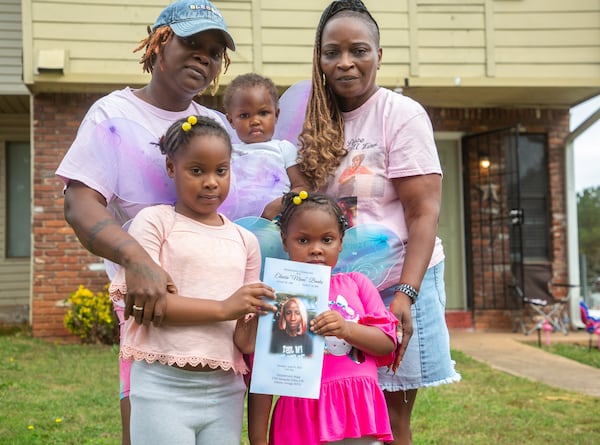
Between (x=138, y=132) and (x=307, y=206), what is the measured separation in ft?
1.91

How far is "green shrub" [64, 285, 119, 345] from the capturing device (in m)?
7.93

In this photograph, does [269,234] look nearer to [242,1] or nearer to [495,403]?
[495,403]

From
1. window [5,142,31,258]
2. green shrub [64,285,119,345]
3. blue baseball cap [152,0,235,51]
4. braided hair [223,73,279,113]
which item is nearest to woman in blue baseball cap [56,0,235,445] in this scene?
blue baseball cap [152,0,235,51]

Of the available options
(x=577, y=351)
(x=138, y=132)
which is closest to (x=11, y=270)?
(x=577, y=351)

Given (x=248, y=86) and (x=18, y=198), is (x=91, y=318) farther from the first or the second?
(x=248, y=86)

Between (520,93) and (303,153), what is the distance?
7.31 m

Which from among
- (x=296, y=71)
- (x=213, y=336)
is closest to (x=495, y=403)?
(x=213, y=336)

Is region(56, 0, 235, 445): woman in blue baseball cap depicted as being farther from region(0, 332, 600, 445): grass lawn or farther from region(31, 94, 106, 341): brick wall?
region(31, 94, 106, 341): brick wall

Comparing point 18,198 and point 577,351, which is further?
point 18,198

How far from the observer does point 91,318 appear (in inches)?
312

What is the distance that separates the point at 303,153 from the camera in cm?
243

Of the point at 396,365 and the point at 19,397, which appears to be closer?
the point at 396,365

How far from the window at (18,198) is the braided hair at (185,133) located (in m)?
9.27

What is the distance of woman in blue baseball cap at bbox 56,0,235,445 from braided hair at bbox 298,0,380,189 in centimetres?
35
